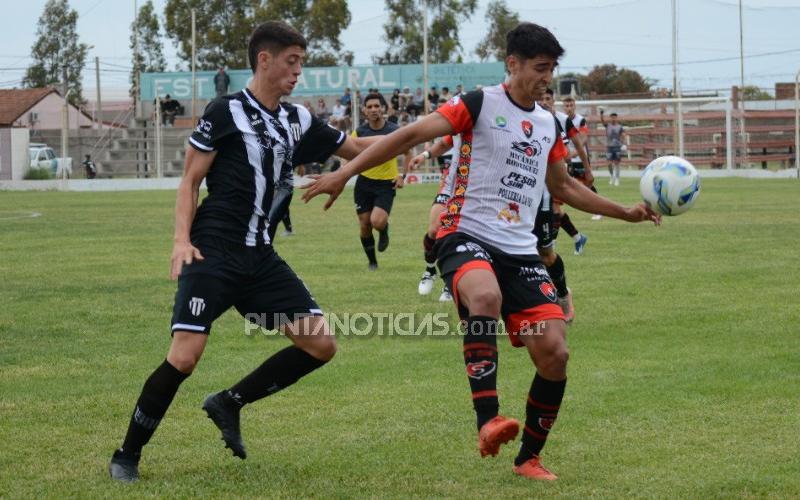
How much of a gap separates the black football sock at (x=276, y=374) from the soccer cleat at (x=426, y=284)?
619 centimetres

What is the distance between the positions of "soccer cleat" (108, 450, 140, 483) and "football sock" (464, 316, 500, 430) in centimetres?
168

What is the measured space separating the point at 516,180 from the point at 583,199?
60 cm

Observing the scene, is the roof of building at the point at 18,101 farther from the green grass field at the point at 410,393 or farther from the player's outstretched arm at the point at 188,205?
the player's outstretched arm at the point at 188,205

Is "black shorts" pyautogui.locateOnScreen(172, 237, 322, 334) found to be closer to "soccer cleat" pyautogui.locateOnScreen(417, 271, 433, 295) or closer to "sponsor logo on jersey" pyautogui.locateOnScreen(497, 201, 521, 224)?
"sponsor logo on jersey" pyautogui.locateOnScreen(497, 201, 521, 224)

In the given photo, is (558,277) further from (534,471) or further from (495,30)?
(495,30)

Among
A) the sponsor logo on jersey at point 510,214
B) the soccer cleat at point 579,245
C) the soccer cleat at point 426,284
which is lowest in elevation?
the soccer cleat at point 426,284

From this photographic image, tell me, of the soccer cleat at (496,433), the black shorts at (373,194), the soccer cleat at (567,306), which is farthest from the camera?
the black shorts at (373,194)

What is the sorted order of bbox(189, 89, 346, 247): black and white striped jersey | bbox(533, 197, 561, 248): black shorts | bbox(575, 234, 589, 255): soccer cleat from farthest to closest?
bbox(575, 234, 589, 255): soccer cleat, bbox(533, 197, 561, 248): black shorts, bbox(189, 89, 346, 247): black and white striped jersey

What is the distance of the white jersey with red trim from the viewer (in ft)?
18.9

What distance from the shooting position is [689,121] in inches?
1789

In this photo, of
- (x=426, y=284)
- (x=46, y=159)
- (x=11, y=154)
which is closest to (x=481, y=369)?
(x=426, y=284)

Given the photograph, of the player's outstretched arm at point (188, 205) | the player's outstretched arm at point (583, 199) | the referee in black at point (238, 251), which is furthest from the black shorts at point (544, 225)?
the player's outstretched arm at point (188, 205)

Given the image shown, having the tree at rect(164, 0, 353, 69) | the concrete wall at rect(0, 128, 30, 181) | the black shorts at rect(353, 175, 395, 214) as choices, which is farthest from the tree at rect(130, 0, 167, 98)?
the black shorts at rect(353, 175, 395, 214)

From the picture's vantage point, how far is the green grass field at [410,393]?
556cm
